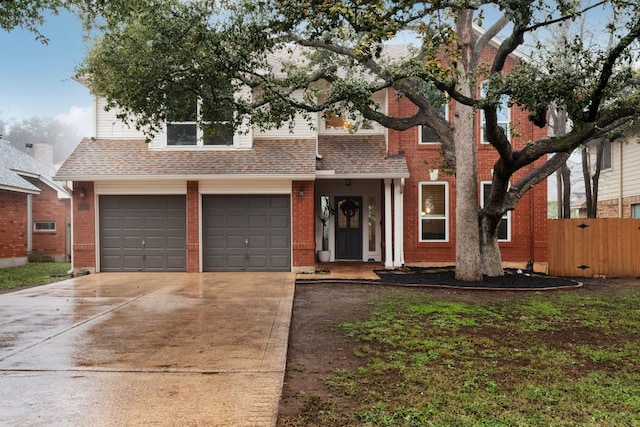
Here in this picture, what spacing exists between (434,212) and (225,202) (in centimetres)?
652

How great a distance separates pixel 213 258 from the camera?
14352 millimetres

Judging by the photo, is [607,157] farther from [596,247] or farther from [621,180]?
[596,247]

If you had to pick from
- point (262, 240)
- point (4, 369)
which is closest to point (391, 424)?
point (4, 369)

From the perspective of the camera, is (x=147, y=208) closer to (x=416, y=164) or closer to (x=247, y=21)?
(x=247, y=21)

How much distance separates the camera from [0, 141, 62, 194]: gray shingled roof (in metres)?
18.3

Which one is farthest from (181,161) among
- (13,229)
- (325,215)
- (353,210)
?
(13,229)

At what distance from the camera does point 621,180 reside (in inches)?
757

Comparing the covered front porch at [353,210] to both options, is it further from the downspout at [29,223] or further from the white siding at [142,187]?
the downspout at [29,223]

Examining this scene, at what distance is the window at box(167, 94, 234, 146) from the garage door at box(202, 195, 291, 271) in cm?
182

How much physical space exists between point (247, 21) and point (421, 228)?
878 centimetres

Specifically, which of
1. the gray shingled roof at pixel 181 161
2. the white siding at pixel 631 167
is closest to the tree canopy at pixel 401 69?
the gray shingled roof at pixel 181 161

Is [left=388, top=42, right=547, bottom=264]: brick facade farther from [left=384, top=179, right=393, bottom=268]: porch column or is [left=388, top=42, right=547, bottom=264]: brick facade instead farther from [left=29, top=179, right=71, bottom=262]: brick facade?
[left=29, top=179, right=71, bottom=262]: brick facade

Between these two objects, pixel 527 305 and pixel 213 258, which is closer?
pixel 527 305

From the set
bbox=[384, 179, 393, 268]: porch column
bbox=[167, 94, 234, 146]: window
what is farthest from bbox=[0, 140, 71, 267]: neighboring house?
bbox=[384, 179, 393, 268]: porch column
